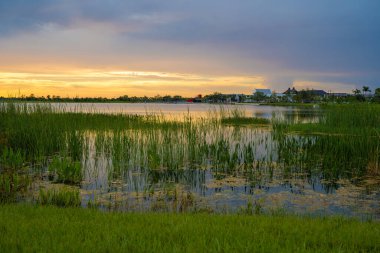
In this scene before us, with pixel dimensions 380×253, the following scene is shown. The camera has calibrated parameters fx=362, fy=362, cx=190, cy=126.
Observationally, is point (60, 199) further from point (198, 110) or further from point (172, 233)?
point (198, 110)

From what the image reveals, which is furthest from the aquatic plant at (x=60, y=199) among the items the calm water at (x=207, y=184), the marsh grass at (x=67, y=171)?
the marsh grass at (x=67, y=171)

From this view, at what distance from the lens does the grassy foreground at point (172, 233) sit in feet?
15.5

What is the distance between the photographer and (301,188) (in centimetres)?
1059

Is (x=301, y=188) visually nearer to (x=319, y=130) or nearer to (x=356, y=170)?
(x=356, y=170)

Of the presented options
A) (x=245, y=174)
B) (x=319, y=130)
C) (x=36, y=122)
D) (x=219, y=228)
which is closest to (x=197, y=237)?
(x=219, y=228)

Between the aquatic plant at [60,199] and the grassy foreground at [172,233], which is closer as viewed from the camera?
the grassy foreground at [172,233]

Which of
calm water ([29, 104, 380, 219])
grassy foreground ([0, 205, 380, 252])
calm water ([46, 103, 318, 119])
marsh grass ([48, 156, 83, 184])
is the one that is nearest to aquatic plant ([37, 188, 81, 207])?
calm water ([29, 104, 380, 219])

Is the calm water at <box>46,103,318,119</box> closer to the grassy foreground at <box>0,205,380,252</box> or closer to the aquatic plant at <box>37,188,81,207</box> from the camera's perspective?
the aquatic plant at <box>37,188,81,207</box>

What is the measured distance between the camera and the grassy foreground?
473 centimetres

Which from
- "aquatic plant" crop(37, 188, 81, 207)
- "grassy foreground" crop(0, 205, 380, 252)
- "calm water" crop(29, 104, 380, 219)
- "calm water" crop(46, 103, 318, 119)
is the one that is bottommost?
"calm water" crop(29, 104, 380, 219)

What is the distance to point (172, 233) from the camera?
531 cm

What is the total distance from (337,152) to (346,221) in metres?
8.60

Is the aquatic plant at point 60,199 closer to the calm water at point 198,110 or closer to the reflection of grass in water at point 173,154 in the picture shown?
the reflection of grass in water at point 173,154

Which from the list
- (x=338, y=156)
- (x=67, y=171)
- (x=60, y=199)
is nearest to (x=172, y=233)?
(x=60, y=199)
